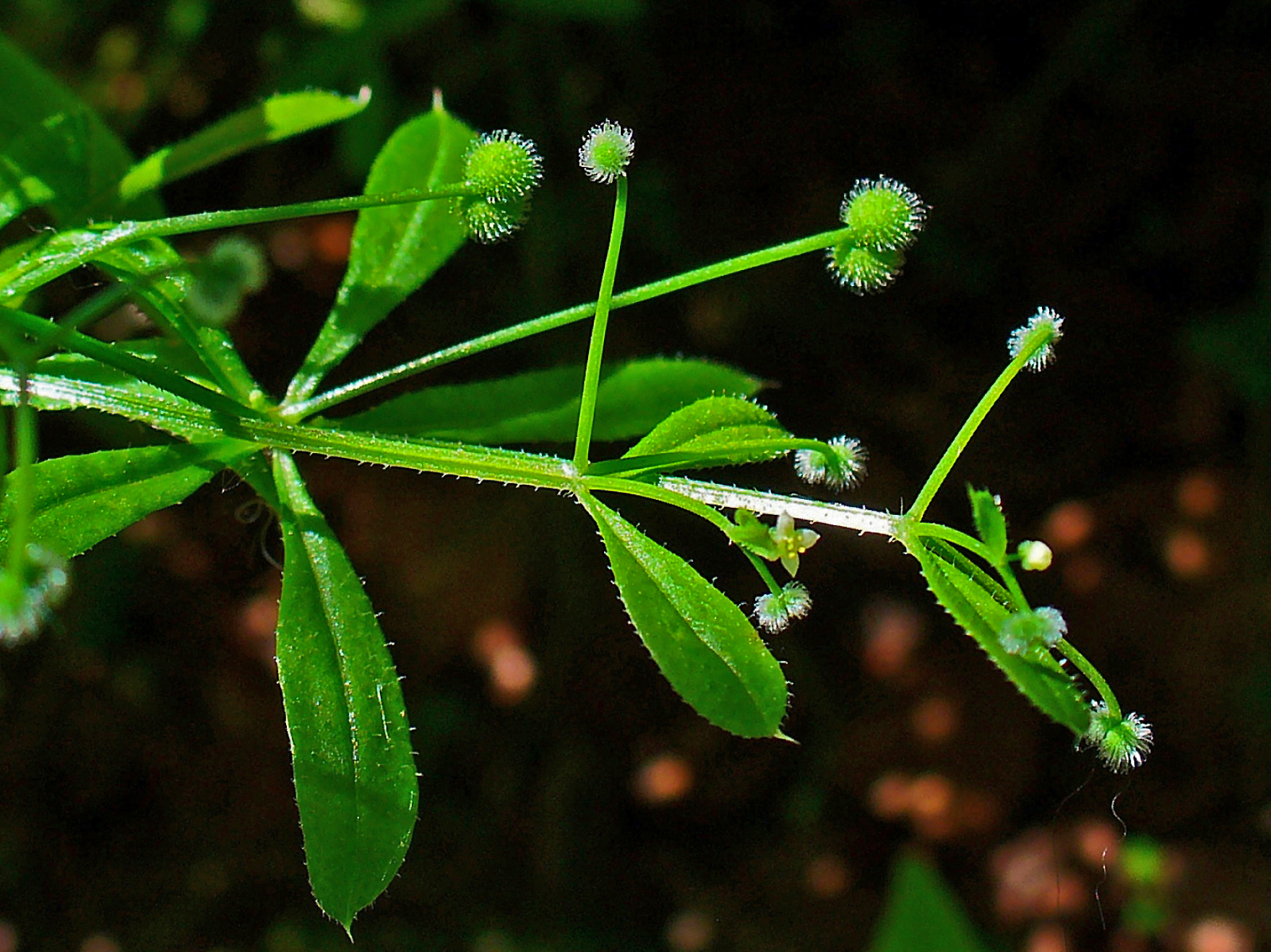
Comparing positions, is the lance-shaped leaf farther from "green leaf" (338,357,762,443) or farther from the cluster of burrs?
"green leaf" (338,357,762,443)

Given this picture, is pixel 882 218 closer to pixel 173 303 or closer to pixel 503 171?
pixel 503 171

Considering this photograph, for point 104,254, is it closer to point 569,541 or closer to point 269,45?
point 269,45

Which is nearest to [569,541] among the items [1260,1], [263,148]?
[263,148]

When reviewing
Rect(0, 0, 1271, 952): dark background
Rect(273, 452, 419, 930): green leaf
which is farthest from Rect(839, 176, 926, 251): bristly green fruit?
Rect(0, 0, 1271, 952): dark background

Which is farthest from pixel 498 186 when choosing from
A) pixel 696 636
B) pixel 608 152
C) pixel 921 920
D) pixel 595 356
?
pixel 921 920

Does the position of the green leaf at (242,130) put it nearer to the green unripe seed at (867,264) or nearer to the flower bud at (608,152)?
the flower bud at (608,152)
